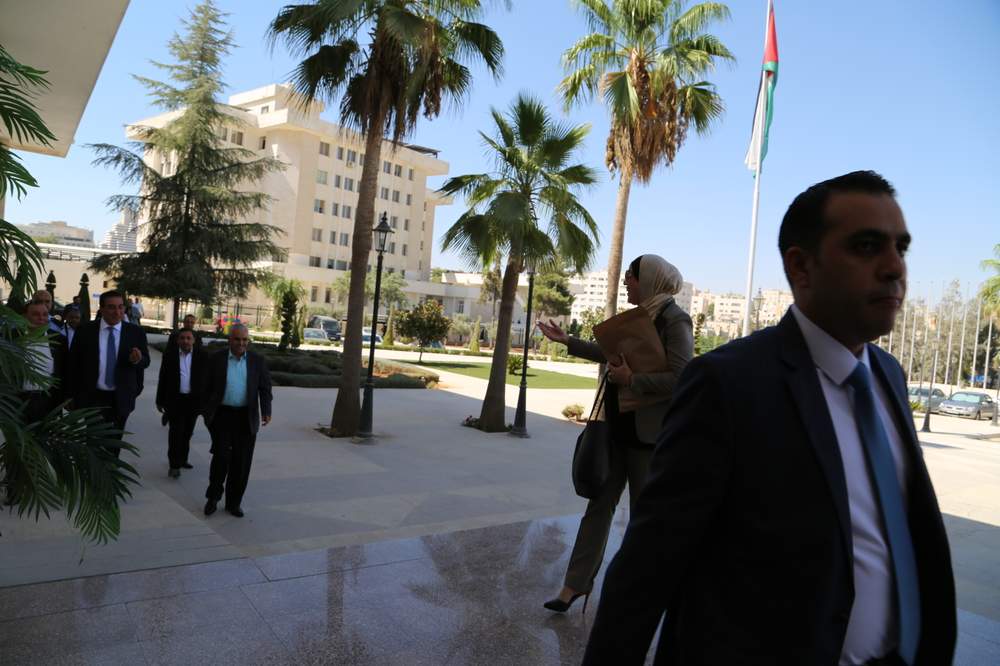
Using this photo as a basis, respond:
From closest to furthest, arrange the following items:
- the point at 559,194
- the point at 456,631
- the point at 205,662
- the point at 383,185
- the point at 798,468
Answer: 1. the point at 798,468
2. the point at 205,662
3. the point at 456,631
4. the point at 559,194
5. the point at 383,185

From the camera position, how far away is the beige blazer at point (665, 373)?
3.85 m

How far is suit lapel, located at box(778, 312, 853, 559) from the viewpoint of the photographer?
1420 mm

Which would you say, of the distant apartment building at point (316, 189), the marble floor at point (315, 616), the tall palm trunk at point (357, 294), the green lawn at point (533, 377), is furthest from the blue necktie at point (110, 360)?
the distant apartment building at point (316, 189)

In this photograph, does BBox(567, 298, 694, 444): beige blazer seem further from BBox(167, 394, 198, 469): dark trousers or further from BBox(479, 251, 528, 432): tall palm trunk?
BBox(479, 251, 528, 432): tall palm trunk

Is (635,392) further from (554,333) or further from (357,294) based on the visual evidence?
(357,294)

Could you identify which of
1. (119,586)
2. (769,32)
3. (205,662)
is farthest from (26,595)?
(769,32)

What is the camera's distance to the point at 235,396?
659cm

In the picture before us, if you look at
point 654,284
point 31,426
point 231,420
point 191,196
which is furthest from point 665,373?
point 191,196

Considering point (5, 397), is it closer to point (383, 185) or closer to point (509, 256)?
point (509, 256)

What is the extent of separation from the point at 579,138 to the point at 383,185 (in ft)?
211

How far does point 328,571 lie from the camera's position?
5242 mm

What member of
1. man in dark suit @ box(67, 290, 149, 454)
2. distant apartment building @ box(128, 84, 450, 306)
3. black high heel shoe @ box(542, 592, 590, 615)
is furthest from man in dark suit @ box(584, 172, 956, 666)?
distant apartment building @ box(128, 84, 450, 306)

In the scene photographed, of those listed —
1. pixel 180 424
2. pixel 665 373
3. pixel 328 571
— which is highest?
pixel 665 373

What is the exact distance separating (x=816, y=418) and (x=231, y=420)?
6.08m
